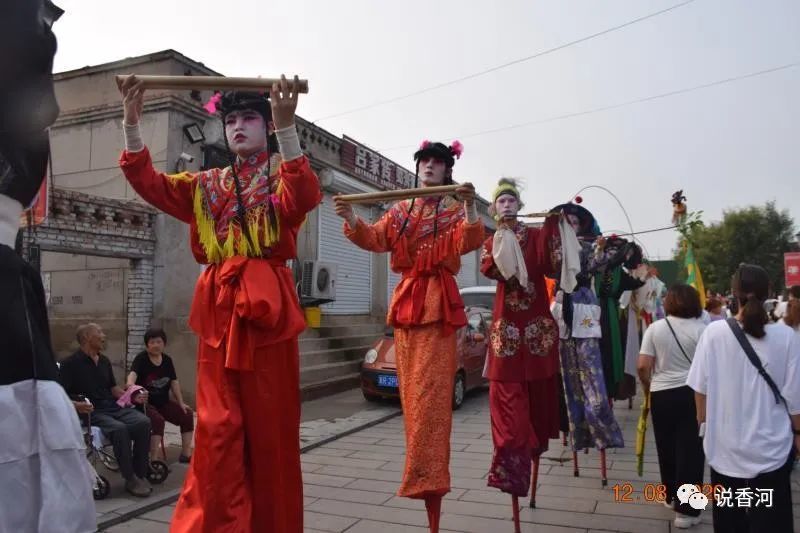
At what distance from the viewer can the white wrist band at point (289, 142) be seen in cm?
246

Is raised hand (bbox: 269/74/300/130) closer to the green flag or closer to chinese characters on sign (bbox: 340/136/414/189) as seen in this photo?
the green flag

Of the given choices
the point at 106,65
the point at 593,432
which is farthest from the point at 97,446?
the point at 106,65

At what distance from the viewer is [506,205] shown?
13.3 feet

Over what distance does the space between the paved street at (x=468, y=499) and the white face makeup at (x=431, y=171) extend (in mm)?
2089

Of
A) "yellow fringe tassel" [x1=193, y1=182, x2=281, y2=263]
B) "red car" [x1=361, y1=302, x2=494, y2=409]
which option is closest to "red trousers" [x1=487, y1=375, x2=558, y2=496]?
"yellow fringe tassel" [x1=193, y1=182, x2=281, y2=263]

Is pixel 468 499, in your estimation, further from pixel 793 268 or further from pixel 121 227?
pixel 793 268

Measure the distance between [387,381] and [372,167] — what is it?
669cm

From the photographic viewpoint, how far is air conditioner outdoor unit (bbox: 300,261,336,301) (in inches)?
422

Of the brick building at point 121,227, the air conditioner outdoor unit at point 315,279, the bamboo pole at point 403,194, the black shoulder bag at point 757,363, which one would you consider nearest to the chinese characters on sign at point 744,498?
the black shoulder bag at point 757,363

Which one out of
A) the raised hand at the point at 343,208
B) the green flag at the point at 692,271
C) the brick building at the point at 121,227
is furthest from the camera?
the brick building at the point at 121,227

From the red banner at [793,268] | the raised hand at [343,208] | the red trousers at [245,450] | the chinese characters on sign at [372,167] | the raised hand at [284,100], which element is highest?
the chinese characters on sign at [372,167]

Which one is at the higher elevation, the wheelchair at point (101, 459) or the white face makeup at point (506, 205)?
the white face makeup at point (506, 205)

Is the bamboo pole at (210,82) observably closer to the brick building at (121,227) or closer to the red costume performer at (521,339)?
the red costume performer at (521,339)

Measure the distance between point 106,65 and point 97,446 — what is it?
A: 263 inches
